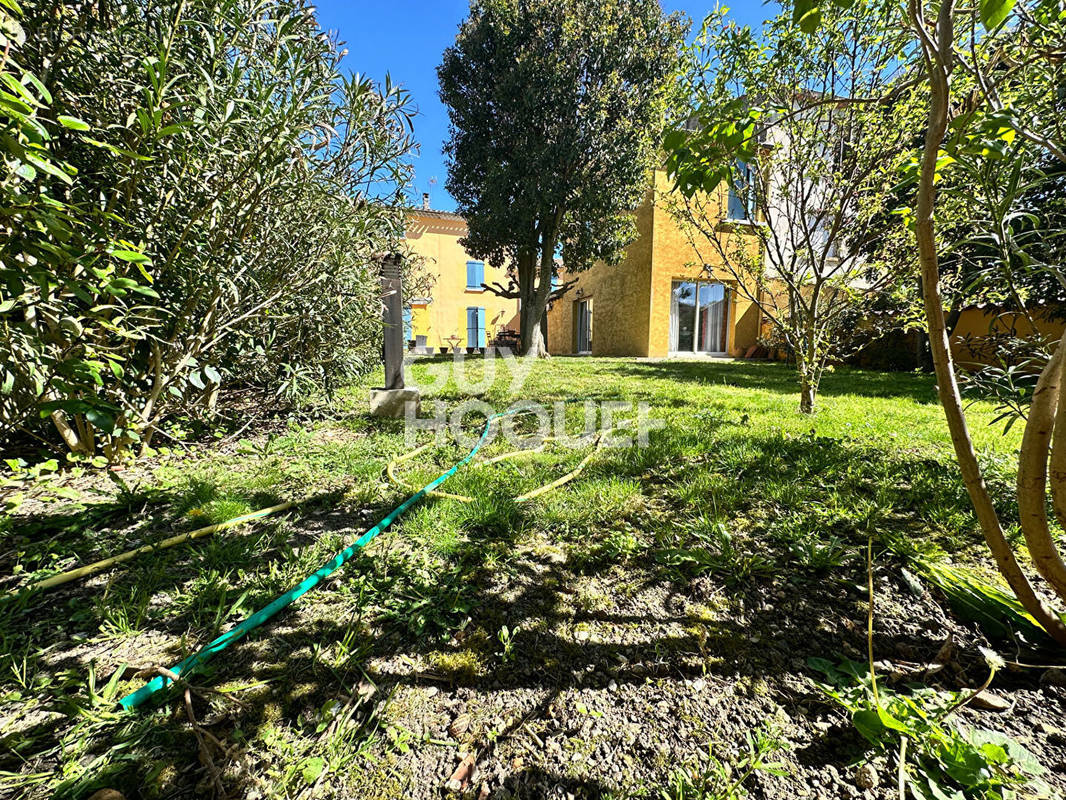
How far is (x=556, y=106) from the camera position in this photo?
9.43 meters

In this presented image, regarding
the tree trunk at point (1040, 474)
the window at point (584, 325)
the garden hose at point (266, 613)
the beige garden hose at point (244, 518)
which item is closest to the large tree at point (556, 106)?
the window at point (584, 325)

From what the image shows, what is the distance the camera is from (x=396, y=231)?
141 inches

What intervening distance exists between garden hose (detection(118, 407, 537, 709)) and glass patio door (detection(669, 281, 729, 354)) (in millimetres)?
10720

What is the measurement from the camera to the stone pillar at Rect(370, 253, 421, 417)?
4.07 meters

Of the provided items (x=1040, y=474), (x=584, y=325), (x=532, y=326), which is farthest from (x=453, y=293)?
(x=1040, y=474)

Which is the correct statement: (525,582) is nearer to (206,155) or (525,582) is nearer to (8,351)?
(8,351)

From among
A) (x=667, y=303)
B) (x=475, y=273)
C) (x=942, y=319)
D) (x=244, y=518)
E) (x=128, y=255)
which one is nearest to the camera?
(x=942, y=319)

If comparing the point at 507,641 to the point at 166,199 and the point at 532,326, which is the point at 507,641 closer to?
the point at 166,199

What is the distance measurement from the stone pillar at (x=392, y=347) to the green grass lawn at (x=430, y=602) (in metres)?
1.31

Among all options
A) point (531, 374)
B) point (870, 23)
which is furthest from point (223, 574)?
point (531, 374)

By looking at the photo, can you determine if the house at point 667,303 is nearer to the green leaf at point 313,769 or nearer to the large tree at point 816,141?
the large tree at point 816,141

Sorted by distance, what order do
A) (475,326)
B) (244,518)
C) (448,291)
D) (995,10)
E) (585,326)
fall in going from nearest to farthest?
(995,10) < (244,518) < (585,326) < (448,291) < (475,326)

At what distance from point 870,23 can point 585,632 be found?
4.45 metres

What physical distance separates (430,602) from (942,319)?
1.69 m
